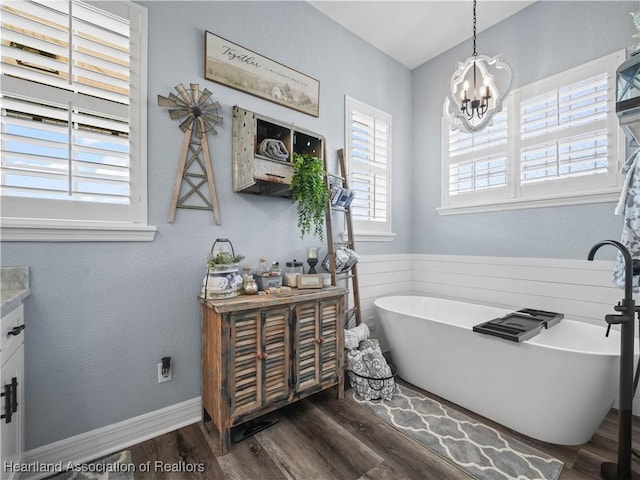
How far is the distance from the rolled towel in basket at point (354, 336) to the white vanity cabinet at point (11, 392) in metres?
1.81

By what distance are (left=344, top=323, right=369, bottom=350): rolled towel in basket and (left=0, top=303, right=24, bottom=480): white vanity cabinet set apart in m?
1.81

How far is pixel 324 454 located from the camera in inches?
61.2

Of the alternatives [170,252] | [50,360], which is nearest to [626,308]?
[170,252]

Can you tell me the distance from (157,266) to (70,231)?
0.45 m

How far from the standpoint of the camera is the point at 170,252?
1.80 metres

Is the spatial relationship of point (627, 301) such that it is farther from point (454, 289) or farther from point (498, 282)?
point (454, 289)

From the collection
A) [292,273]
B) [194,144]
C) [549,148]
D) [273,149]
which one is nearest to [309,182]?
[273,149]

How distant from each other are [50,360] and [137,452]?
684 mm

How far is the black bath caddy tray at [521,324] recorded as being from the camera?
1.73 m

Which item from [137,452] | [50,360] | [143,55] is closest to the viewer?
[50,360]

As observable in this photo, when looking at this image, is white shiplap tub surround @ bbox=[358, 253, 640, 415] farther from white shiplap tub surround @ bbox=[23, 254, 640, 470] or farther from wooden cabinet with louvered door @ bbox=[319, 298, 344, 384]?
wooden cabinet with louvered door @ bbox=[319, 298, 344, 384]

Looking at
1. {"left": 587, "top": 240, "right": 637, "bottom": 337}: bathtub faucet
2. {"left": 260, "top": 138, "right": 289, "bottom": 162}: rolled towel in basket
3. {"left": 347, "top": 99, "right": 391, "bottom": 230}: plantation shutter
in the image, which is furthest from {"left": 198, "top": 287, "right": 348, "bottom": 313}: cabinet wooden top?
{"left": 587, "top": 240, "right": 637, "bottom": 337}: bathtub faucet

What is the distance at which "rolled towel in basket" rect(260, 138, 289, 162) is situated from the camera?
196cm

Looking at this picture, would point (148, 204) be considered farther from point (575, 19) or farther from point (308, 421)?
point (575, 19)
